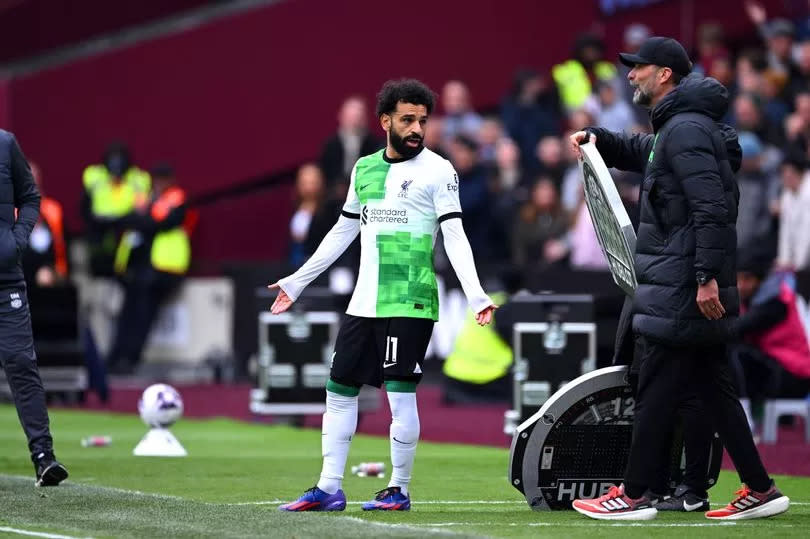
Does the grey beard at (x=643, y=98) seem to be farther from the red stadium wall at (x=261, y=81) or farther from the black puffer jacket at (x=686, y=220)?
the red stadium wall at (x=261, y=81)

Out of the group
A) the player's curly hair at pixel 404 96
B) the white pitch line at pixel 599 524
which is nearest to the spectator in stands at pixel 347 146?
the player's curly hair at pixel 404 96

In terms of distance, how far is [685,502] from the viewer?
9.84 metres

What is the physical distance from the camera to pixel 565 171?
21016 mm

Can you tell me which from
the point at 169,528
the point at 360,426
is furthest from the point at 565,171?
the point at 169,528

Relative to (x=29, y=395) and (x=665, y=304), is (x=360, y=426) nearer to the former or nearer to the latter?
(x=29, y=395)

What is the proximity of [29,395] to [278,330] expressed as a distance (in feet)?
20.0

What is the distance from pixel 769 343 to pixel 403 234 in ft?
21.2

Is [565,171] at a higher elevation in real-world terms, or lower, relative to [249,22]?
lower

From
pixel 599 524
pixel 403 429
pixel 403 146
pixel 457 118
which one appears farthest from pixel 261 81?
pixel 599 524

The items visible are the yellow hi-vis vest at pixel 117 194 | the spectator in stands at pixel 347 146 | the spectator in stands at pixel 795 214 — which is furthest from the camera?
the yellow hi-vis vest at pixel 117 194

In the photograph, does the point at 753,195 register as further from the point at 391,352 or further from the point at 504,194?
the point at 391,352

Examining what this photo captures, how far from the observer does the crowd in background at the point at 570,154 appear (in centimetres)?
1828

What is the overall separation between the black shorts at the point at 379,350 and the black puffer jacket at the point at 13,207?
2428 millimetres

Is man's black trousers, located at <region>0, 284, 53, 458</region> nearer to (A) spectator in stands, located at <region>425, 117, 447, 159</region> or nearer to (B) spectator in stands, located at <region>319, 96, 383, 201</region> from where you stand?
(A) spectator in stands, located at <region>425, 117, 447, 159</region>
